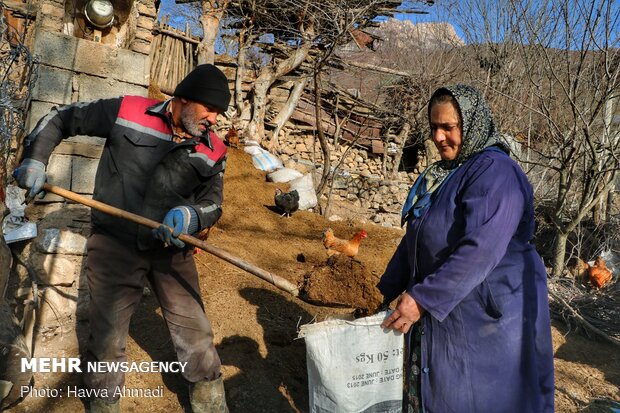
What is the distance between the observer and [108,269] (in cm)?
251

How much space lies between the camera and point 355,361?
201 centimetres

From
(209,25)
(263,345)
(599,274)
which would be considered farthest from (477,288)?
(209,25)

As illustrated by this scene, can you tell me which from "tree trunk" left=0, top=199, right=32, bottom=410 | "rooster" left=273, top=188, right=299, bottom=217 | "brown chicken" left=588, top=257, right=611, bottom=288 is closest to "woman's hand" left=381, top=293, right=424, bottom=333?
"tree trunk" left=0, top=199, right=32, bottom=410

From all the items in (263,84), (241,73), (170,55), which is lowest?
(263,84)

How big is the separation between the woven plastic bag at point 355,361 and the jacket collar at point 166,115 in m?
→ 1.20

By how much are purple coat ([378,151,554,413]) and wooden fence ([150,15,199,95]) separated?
411 inches

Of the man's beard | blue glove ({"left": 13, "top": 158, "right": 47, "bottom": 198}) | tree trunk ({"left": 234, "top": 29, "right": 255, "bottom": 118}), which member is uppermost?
tree trunk ({"left": 234, "top": 29, "right": 255, "bottom": 118})

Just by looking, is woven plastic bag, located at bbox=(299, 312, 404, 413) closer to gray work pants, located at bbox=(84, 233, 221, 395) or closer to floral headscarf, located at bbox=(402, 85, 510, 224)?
floral headscarf, located at bbox=(402, 85, 510, 224)

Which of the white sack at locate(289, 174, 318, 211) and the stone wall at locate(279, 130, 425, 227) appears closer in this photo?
the white sack at locate(289, 174, 318, 211)

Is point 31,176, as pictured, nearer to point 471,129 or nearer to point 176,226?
point 176,226

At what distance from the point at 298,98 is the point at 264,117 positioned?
1.06 meters

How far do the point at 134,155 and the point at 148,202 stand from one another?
26 centimetres

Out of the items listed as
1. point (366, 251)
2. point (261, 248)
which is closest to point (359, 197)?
point (366, 251)

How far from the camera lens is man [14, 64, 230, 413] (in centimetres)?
248
